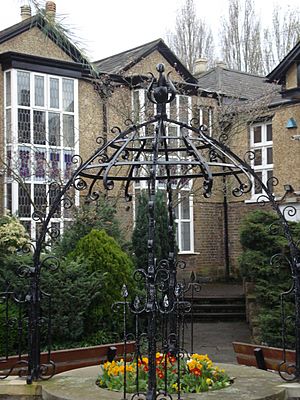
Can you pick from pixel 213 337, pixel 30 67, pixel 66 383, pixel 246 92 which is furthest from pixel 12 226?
pixel 246 92

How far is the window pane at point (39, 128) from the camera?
56.1ft

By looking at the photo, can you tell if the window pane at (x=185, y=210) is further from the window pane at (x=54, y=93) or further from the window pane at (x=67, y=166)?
the window pane at (x=54, y=93)

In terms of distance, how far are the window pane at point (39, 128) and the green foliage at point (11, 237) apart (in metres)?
4.58

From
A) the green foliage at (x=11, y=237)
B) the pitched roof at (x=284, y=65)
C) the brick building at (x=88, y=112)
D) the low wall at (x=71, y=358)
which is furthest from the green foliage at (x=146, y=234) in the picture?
the pitched roof at (x=284, y=65)

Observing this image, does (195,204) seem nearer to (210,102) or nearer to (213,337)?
(210,102)

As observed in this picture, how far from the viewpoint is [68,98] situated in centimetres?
1802

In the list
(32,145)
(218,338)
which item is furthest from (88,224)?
(32,145)

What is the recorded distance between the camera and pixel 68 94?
59.1ft

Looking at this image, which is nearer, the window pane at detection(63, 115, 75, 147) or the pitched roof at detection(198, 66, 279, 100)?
the window pane at detection(63, 115, 75, 147)

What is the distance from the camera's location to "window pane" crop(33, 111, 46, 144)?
17.1 m

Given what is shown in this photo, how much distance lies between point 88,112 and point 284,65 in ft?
18.0

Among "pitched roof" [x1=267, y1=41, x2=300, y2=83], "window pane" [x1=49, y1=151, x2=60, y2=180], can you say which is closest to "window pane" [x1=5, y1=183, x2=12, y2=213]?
"window pane" [x1=49, y1=151, x2=60, y2=180]

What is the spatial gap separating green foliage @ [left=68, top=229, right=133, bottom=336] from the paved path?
67.9 inches

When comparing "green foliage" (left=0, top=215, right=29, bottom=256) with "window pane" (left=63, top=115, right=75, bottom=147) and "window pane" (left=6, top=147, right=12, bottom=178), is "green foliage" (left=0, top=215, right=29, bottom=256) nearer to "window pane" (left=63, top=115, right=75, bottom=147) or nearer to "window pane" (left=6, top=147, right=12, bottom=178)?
"window pane" (left=6, top=147, right=12, bottom=178)
